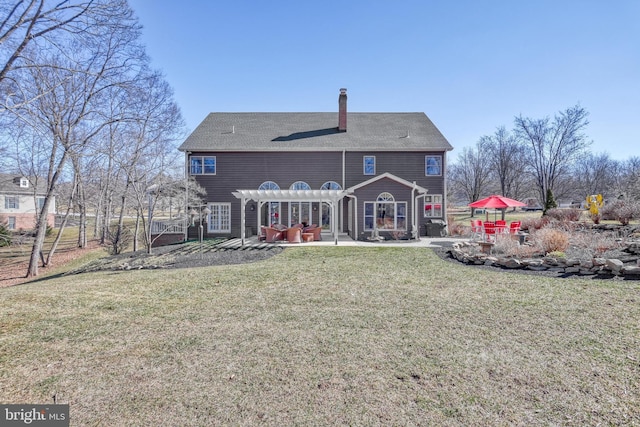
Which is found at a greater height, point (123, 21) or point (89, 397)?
point (123, 21)

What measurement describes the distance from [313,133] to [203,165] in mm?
7053

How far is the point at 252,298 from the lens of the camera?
5.89m

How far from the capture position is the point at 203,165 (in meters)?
17.8

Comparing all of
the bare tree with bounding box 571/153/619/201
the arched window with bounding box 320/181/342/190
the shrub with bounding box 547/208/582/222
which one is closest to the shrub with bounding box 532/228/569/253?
the arched window with bounding box 320/181/342/190

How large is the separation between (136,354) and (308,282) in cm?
391

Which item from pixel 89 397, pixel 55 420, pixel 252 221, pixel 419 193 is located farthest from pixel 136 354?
pixel 419 193

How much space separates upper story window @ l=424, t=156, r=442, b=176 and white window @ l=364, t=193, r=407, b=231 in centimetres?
363

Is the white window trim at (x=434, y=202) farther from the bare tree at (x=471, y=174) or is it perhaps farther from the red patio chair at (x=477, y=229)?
the bare tree at (x=471, y=174)

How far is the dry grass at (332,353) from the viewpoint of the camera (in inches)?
105

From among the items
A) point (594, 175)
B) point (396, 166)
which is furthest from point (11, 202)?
point (594, 175)

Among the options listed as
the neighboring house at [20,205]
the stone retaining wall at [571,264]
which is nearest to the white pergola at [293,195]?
the stone retaining wall at [571,264]

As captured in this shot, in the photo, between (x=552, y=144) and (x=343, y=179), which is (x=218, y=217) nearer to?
(x=343, y=179)

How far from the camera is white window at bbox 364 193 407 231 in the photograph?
1561 cm

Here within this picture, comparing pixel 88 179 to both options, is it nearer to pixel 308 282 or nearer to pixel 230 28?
→ pixel 230 28
